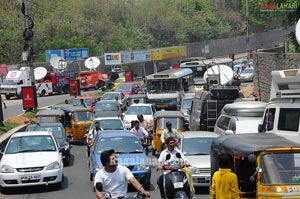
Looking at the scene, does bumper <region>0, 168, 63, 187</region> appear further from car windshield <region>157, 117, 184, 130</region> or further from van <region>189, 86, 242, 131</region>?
van <region>189, 86, 242, 131</region>

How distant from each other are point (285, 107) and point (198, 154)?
3.68 metres

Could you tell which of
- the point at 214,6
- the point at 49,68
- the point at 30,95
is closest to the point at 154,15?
the point at 214,6

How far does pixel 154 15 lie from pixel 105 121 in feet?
277

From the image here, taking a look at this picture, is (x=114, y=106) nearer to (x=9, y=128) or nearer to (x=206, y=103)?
(x=9, y=128)

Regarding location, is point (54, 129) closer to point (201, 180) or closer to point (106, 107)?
point (201, 180)

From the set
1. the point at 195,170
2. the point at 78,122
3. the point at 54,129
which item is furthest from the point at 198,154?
the point at 78,122

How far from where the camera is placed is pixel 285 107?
1486 cm

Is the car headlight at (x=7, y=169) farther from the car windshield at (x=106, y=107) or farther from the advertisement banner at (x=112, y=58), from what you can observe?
the advertisement banner at (x=112, y=58)

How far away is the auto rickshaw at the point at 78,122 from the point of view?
30438mm

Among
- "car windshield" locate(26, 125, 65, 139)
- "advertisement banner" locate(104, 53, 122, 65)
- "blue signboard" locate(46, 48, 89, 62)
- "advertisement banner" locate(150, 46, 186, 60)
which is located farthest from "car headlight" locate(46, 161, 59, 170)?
"blue signboard" locate(46, 48, 89, 62)

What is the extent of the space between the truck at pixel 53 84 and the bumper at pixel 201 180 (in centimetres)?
4751

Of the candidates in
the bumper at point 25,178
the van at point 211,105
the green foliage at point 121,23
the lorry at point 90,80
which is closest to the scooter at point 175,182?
the bumper at point 25,178

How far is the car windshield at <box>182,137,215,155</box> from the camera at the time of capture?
18016mm

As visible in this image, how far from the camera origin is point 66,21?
93125 millimetres
